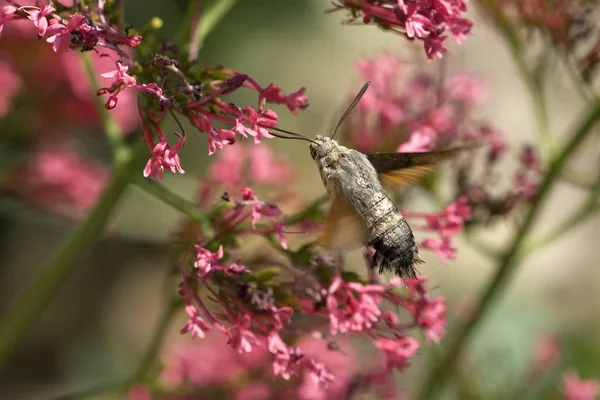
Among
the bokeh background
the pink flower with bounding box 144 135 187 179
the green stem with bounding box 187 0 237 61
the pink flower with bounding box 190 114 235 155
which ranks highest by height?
the green stem with bounding box 187 0 237 61

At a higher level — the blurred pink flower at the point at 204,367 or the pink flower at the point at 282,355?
the pink flower at the point at 282,355

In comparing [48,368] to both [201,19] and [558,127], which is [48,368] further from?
[558,127]

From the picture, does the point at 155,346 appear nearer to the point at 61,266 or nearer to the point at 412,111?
the point at 61,266

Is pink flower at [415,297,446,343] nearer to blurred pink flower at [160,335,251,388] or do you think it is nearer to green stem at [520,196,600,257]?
green stem at [520,196,600,257]

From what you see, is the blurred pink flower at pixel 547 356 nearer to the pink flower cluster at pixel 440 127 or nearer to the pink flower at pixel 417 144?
the pink flower cluster at pixel 440 127

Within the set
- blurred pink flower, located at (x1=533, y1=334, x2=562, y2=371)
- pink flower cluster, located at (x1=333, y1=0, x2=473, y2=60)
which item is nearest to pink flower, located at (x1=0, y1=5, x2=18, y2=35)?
pink flower cluster, located at (x1=333, y1=0, x2=473, y2=60)

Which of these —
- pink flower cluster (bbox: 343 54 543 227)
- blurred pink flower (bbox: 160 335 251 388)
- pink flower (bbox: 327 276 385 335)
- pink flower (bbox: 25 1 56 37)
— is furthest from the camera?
blurred pink flower (bbox: 160 335 251 388)

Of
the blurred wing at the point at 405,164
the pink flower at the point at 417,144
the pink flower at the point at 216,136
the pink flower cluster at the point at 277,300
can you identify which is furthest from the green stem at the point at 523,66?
the pink flower at the point at 216,136
